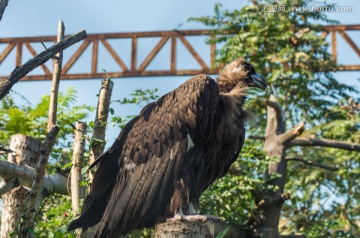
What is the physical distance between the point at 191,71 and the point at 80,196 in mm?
8684

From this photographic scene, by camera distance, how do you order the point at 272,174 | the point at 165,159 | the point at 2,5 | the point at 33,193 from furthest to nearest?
the point at 272,174, the point at 165,159, the point at 33,193, the point at 2,5

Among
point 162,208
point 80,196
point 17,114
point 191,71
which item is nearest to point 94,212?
point 162,208

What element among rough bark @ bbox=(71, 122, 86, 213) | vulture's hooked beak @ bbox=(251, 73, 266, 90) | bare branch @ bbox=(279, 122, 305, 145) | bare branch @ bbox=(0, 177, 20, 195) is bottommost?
bare branch @ bbox=(0, 177, 20, 195)

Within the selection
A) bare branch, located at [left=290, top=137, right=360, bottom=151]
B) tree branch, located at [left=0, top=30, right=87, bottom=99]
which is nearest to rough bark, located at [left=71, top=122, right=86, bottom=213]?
tree branch, located at [left=0, top=30, right=87, bottom=99]

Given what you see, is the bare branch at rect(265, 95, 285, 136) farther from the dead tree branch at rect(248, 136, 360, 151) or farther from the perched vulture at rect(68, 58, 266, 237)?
the perched vulture at rect(68, 58, 266, 237)

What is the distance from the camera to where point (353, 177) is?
13.6m

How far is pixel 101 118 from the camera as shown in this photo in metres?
6.62

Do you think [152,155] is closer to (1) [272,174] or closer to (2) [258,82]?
(2) [258,82]

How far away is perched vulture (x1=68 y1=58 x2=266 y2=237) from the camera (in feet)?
19.2

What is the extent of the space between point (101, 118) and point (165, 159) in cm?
89

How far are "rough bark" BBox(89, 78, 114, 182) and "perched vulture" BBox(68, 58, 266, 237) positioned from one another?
16.1 inches

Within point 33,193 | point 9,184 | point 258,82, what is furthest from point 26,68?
point 9,184

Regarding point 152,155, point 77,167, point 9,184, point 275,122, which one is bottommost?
point 9,184

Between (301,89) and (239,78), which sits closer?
(239,78)
